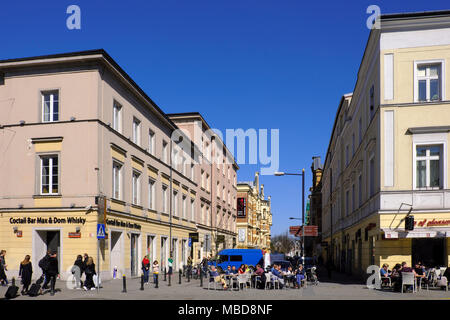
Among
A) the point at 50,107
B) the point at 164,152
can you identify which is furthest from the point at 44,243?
the point at 164,152

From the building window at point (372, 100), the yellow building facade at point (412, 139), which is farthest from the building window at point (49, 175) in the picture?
the building window at point (372, 100)

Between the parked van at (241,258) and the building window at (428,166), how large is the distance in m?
16.8

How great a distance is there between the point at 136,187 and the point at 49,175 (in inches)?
294

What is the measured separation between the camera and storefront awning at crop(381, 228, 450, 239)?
871 inches

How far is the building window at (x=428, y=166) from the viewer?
74.9 feet

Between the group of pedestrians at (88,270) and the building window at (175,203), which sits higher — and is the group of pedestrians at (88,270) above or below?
below

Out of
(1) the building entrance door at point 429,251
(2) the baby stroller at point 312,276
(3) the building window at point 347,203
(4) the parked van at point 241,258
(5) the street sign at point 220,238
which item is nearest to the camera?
(1) the building entrance door at point 429,251

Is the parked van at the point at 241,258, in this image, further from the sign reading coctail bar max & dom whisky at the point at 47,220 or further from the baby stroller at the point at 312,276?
the sign reading coctail bar max & dom whisky at the point at 47,220

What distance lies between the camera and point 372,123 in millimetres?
25609

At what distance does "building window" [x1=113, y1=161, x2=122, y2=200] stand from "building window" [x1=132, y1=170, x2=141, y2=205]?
262cm

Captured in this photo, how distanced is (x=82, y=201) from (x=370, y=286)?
15172mm
